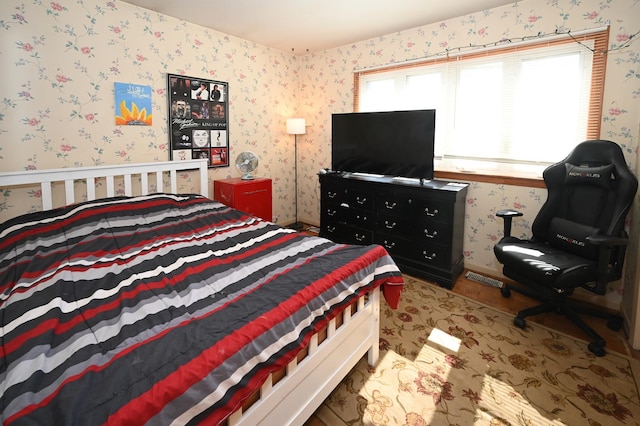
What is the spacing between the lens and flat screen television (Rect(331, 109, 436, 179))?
3143 mm

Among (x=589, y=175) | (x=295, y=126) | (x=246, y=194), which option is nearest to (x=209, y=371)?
(x=246, y=194)

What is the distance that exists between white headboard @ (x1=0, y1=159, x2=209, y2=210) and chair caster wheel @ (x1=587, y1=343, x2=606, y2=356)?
3.48 metres

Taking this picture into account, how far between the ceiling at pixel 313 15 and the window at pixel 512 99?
463 millimetres

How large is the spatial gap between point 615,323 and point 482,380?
1.31 m

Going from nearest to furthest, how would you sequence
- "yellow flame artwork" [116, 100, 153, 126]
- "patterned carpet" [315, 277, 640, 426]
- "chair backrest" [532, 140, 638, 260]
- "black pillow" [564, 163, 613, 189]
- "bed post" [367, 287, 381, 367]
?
1. "patterned carpet" [315, 277, 640, 426]
2. "bed post" [367, 287, 381, 367]
3. "chair backrest" [532, 140, 638, 260]
4. "black pillow" [564, 163, 613, 189]
5. "yellow flame artwork" [116, 100, 153, 126]

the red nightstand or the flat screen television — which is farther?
the red nightstand

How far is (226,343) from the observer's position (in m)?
1.10

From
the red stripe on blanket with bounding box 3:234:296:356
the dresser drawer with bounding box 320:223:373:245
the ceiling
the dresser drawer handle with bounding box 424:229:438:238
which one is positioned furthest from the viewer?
the dresser drawer with bounding box 320:223:373:245

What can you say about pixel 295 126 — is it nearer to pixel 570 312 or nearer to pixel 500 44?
pixel 500 44

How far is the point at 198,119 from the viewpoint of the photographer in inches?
140

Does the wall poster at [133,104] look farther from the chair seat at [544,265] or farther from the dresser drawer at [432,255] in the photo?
the chair seat at [544,265]

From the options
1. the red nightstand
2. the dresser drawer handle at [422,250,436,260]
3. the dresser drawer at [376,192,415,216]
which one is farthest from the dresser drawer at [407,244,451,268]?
the red nightstand

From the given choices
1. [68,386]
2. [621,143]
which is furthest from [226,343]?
[621,143]

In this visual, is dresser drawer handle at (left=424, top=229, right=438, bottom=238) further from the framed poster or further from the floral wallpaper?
the framed poster
